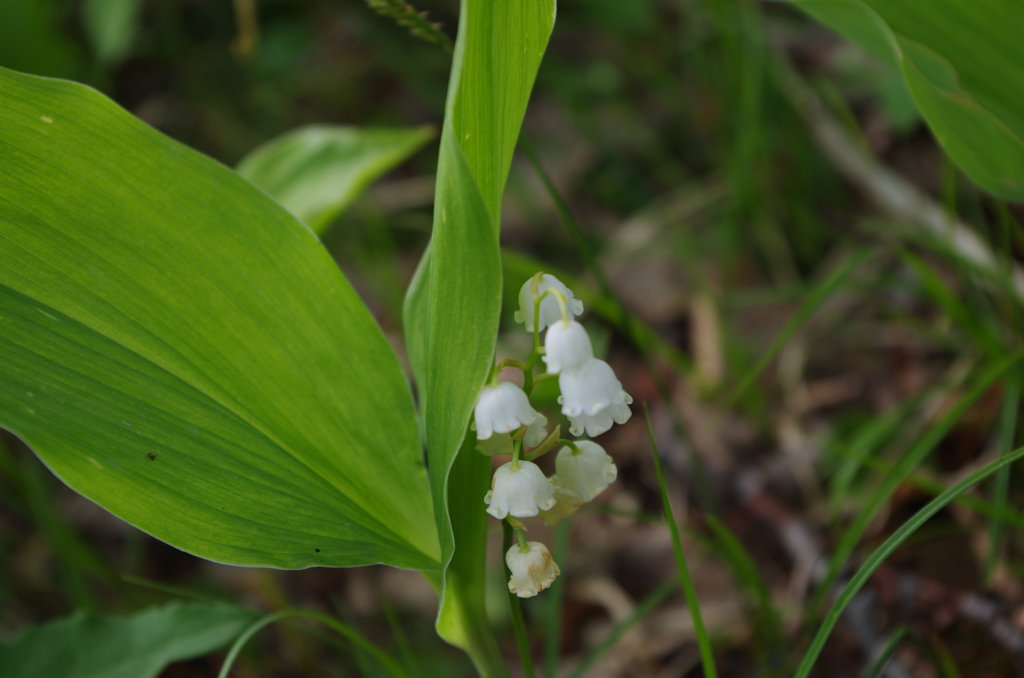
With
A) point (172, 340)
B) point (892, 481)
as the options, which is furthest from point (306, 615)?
point (892, 481)

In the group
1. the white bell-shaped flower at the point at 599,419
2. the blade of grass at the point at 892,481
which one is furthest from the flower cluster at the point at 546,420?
the blade of grass at the point at 892,481

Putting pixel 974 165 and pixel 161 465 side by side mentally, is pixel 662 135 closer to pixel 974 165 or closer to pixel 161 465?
pixel 974 165

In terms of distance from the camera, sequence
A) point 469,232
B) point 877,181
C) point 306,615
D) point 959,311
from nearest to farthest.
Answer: point 469,232 → point 306,615 → point 959,311 → point 877,181

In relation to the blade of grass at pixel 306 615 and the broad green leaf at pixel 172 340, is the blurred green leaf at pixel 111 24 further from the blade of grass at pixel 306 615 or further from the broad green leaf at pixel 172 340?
the blade of grass at pixel 306 615

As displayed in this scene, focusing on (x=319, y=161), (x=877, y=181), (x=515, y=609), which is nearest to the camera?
(x=515, y=609)

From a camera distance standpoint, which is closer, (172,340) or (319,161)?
(172,340)

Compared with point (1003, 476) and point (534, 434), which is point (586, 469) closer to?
point (534, 434)

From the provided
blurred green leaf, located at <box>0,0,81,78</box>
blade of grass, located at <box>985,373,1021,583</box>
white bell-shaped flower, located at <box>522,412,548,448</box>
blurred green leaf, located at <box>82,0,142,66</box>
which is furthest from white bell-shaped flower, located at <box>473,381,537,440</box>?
blurred green leaf, located at <box>0,0,81,78</box>
